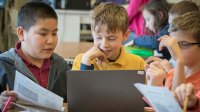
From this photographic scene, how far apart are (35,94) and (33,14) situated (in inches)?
28.3

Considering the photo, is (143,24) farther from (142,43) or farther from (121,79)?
(121,79)

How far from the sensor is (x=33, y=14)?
1.92 m

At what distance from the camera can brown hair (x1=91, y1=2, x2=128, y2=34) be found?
75.6 inches

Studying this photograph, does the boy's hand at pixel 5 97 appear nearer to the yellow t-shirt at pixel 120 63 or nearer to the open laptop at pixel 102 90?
the open laptop at pixel 102 90

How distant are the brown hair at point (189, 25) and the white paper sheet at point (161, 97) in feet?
1.62

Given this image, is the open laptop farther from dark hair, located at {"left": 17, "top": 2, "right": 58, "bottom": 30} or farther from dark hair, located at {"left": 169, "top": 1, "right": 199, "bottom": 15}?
dark hair, located at {"left": 169, "top": 1, "right": 199, "bottom": 15}

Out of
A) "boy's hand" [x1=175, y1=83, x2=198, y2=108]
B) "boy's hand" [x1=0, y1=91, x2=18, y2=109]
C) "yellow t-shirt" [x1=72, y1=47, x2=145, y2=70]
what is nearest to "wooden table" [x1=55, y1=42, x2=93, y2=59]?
"yellow t-shirt" [x1=72, y1=47, x2=145, y2=70]

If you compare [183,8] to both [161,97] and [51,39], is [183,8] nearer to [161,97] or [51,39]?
[51,39]

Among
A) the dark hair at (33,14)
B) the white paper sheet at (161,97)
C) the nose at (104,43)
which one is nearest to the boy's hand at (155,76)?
the white paper sheet at (161,97)

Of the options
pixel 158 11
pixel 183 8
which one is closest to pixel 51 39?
pixel 183 8

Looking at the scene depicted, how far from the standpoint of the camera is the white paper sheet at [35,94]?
1.29 metres

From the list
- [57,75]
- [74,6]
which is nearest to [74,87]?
[57,75]

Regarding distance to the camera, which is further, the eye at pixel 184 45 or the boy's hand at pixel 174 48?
the eye at pixel 184 45

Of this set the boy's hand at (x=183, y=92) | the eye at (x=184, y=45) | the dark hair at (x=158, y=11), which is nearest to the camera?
the boy's hand at (x=183, y=92)
